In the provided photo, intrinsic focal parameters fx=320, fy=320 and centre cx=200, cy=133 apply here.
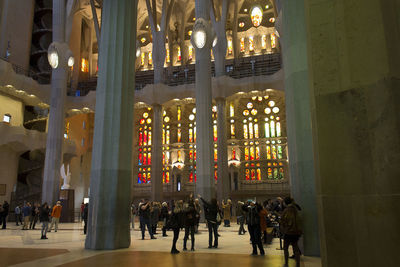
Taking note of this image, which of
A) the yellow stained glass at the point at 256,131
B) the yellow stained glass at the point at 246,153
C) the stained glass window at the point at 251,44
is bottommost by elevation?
the yellow stained glass at the point at 246,153

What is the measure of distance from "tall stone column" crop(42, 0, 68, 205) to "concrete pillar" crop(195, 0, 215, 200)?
10.0 metres

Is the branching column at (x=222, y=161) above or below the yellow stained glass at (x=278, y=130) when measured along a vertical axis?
below

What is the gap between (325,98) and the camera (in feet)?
11.2

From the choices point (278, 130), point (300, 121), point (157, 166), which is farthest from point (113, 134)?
point (278, 130)

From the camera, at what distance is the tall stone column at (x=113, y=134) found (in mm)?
9039

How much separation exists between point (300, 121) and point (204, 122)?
11433 mm

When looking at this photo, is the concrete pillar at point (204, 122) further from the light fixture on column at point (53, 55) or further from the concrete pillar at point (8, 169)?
the concrete pillar at point (8, 169)

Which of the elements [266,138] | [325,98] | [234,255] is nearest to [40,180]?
[266,138]

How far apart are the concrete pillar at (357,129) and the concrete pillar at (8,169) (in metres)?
26.6

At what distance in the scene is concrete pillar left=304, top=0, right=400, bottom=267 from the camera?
9.66 feet

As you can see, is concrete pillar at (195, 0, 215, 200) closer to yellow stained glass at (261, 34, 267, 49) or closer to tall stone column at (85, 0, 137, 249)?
tall stone column at (85, 0, 137, 249)

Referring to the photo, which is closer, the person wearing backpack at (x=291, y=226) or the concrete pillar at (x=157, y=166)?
the person wearing backpack at (x=291, y=226)

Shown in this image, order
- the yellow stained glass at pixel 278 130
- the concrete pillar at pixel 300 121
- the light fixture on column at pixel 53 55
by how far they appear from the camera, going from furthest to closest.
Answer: the yellow stained glass at pixel 278 130 < the light fixture on column at pixel 53 55 < the concrete pillar at pixel 300 121

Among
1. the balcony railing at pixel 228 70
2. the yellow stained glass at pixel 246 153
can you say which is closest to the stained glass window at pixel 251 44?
the balcony railing at pixel 228 70
